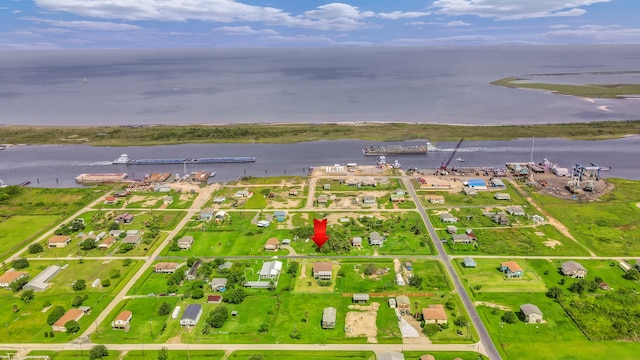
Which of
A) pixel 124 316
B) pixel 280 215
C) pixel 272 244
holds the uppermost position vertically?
pixel 280 215

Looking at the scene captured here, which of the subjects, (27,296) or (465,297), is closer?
(465,297)

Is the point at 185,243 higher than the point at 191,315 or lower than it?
higher

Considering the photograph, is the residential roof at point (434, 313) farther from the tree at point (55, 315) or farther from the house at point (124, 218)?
the house at point (124, 218)

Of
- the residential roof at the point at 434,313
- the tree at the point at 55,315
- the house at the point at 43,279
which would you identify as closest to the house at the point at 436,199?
the residential roof at the point at 434,313

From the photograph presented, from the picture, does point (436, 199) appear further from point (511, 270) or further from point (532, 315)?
point (532, 315)

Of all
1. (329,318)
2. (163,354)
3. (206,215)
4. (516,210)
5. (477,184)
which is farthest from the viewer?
(477,184)

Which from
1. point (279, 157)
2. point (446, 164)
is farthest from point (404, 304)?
point (279, 157)
